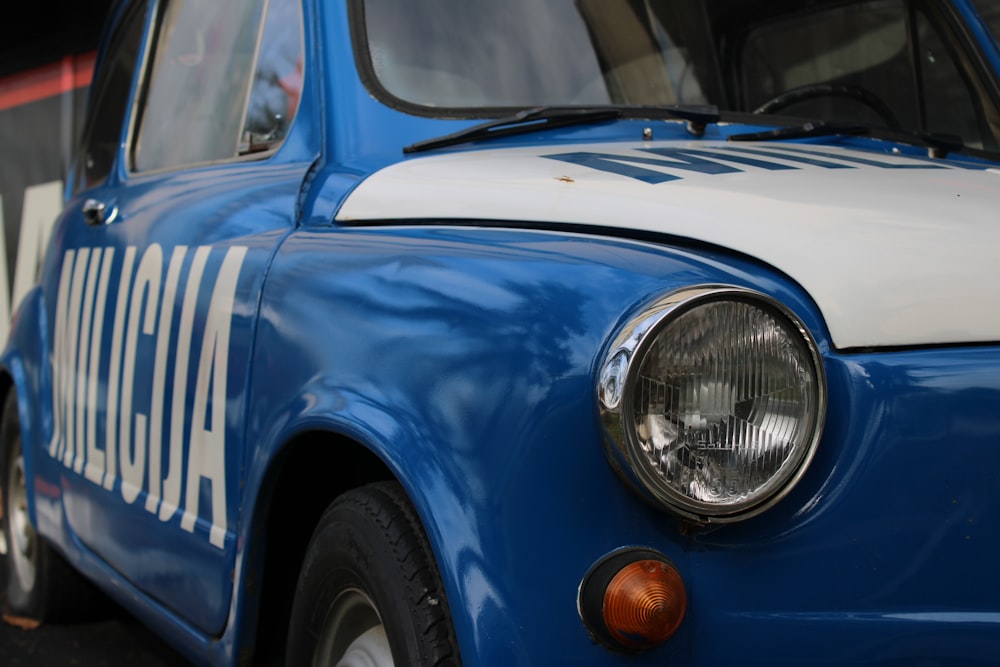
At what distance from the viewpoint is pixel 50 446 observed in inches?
140

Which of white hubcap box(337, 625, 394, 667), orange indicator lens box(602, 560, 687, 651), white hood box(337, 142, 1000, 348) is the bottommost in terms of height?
white hubcap box(337, 625, 394, 667)

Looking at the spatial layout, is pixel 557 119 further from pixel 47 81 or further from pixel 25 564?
pixel 47 81

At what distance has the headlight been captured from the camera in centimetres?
151

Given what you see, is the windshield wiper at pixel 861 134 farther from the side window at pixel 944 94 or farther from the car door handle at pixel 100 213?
the car door handle at pixel 100 213

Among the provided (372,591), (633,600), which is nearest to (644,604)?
(633,600)

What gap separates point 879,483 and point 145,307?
1.77 metres

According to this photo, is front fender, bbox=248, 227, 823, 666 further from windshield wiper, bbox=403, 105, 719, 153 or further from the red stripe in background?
the red stripe in background

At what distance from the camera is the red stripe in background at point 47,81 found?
670cm

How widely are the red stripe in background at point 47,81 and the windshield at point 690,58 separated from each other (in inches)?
173

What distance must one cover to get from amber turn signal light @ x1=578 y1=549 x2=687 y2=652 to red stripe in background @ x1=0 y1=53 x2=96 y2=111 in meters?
5.63

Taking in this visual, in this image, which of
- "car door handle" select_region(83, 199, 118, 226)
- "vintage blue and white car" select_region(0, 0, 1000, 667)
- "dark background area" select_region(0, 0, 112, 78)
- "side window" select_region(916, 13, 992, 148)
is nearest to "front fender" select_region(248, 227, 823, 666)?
"vintage blue and white car" select_region(0, 0, 1000, 667)

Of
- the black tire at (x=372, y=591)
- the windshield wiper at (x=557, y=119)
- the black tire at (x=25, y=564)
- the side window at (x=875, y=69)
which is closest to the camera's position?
the black tire at (x=372, y=591)

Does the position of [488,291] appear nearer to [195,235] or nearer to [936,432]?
[936,432]

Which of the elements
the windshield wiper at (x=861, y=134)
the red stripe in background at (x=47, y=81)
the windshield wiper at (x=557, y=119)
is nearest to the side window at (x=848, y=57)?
the windshield wiper at (x=861, y=134)
